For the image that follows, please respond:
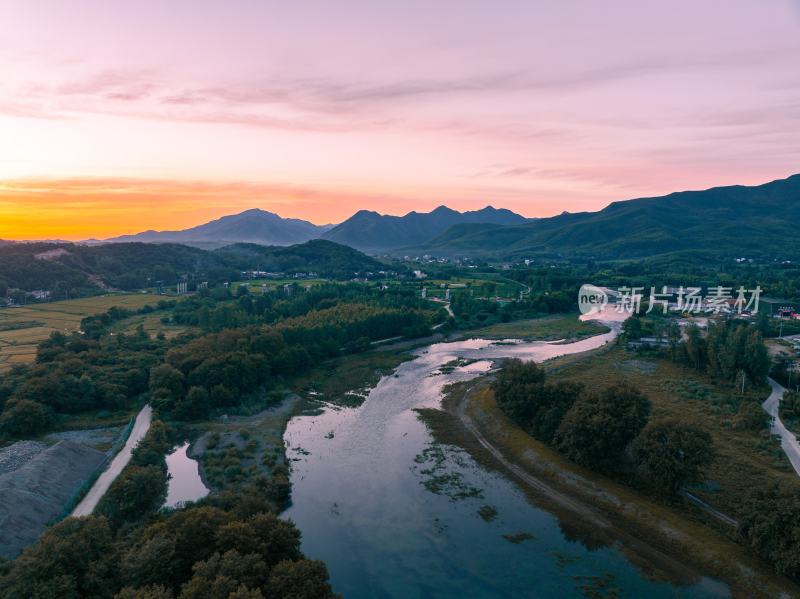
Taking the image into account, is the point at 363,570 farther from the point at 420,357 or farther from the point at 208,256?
the point at 208,256

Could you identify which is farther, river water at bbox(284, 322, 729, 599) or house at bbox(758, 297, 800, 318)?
house at bbox(758, 297, 800, 318)

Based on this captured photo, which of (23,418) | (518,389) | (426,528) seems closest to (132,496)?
(23,418)

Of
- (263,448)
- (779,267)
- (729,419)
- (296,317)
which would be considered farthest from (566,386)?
(779,267)

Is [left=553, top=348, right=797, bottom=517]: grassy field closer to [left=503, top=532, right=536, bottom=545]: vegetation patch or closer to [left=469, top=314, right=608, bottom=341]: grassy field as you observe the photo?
[left=503, top=532, right=536, bottom=545]: vegetation patch

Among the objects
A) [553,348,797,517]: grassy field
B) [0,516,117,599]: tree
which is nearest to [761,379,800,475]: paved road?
[553,348,797,517]: grassy field

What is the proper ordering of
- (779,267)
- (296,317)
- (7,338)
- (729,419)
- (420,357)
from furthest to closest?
1. (779,267)
2. (296,317)
3. (420,357)
4. (7,338)
5. (729,419)

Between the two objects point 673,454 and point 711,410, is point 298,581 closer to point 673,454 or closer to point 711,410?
point 673,454

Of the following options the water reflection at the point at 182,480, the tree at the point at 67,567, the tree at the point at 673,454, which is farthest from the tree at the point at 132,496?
the tree at the point at 673,454
